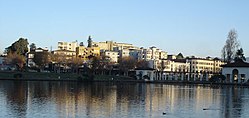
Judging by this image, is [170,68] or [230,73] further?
[170,68]

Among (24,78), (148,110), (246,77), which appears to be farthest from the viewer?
(246,77)

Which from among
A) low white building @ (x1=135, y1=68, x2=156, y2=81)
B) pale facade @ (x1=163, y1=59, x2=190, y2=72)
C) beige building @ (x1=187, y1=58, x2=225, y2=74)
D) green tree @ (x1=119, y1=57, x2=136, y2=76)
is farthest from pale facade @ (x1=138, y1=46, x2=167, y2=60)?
low white building @ (x1=135, y1=68, x2=156, y2=81)

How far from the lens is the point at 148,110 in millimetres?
28328

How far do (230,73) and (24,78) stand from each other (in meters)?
Answer: 48.3

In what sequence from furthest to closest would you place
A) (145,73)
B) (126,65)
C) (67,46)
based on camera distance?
(67,46) → (126,65) → (145,73)

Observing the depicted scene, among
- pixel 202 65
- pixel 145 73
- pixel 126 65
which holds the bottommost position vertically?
pixel 145 73

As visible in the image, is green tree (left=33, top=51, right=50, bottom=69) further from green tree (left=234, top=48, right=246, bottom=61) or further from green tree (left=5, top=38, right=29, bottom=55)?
green tree (left=234, top=48, right=246, bottom=61)

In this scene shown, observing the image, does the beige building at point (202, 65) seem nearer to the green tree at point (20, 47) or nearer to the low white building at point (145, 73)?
the low white building at point (145, 73)

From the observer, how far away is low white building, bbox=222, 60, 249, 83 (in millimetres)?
98750

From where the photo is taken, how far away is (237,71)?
100375mm

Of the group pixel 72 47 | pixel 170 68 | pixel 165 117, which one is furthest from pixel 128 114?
pixel 72 47

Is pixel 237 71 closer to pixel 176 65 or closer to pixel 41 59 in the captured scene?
pixel 41 59

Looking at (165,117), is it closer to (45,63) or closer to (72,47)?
(45,63)

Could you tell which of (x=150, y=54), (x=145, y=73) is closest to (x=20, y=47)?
(x=145, y=73)
